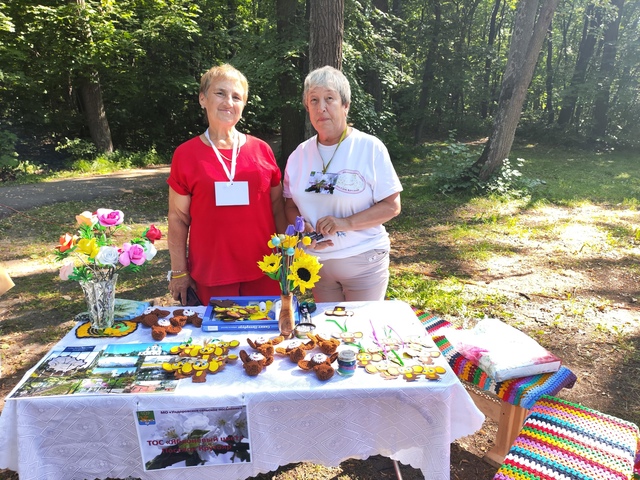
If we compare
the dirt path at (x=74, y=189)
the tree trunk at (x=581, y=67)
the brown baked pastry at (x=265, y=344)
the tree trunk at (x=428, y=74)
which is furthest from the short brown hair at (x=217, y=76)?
the tree trunk at (x=581, y=67)

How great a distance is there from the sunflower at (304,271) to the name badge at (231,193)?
54cm

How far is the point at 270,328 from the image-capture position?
1.89 m

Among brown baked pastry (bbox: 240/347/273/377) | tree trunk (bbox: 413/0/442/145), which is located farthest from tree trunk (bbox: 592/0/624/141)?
brown baked pastry (bbox: 240/347/273/377)

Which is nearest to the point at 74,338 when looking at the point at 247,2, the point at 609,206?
the point at 609,206

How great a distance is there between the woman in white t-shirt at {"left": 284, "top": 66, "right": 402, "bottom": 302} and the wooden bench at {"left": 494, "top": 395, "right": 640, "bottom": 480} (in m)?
0.99

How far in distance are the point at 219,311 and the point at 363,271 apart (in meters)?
0.76

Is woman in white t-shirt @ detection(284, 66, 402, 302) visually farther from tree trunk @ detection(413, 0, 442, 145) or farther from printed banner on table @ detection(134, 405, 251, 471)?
tree trunk @ detection(413, 0, 442, 145)

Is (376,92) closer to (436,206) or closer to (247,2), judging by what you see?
(436,206)

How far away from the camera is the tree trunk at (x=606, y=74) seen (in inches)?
566

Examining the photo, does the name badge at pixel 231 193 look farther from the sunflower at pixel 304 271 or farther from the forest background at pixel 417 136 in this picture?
the forest background at pixel 417 136

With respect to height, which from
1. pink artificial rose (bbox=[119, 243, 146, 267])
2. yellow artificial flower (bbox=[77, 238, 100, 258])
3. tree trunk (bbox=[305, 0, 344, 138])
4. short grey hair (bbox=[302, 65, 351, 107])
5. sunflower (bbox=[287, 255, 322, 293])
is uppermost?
tree trunk (bbox=[305, 0, 344, 138])

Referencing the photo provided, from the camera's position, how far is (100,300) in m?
1.83

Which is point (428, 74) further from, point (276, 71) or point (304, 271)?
point (304, 271)

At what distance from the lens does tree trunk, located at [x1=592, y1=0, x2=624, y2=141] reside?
14.4 meters
